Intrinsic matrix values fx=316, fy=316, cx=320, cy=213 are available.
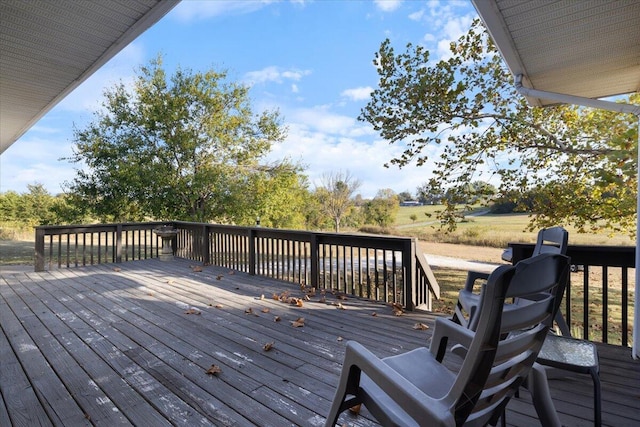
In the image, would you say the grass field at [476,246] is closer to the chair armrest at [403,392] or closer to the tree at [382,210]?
the tree at [382,210]

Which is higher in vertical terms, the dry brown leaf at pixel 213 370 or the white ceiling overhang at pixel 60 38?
the white ceiling overhang at pixel 60 38

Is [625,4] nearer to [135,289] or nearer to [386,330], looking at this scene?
[386,330]

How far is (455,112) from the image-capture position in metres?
7.54

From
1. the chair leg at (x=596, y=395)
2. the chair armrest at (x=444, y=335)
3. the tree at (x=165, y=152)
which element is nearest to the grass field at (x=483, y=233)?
the tree at (x=165, y=152)

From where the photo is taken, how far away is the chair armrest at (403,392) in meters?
0.93

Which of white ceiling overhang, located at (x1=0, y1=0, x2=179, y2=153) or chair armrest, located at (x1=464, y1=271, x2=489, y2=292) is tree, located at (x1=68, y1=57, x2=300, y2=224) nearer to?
white ceiling overhang, located at (x1=0, y1=0, x2=179, y2=153)

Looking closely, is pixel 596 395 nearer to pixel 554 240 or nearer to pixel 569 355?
pixel 569 355

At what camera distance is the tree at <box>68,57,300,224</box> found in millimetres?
11156

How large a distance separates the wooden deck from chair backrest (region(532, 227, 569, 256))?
889mm

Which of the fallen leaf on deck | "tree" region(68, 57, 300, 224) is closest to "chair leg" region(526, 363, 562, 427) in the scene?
the fallen leaf on deck

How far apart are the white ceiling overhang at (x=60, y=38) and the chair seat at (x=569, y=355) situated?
10.8 feet

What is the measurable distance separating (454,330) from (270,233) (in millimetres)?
4193

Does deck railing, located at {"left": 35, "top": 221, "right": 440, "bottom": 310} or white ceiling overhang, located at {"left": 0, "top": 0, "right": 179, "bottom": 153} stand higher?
white ceiling overhang, located at {"left": 0, "top": 0, "right": 179, "bottom": 153}

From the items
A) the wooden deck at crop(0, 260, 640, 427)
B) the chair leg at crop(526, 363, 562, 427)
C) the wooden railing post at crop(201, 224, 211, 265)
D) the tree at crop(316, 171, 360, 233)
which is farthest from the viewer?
the tree at crop(316, 171, 360, 233)
